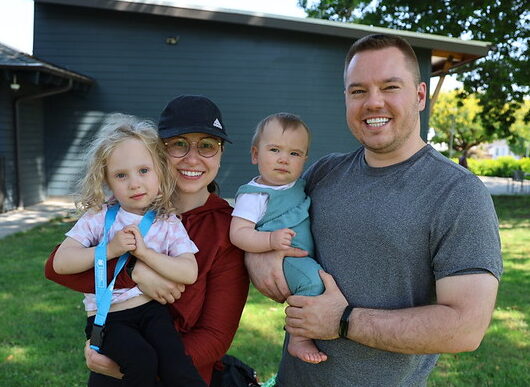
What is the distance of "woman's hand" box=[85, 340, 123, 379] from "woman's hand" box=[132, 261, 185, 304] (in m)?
0.28

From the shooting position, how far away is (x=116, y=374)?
2.08 m

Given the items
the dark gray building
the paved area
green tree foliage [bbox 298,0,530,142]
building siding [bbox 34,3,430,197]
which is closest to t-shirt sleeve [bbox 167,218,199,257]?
the paved area

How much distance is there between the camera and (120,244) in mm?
2025

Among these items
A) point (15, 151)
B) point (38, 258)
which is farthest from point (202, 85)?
point (38, 258)

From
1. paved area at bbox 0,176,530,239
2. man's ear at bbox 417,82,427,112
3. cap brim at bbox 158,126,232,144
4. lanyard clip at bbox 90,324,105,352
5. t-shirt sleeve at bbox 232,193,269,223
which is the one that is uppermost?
man's ear at bbox 417,82,427,112

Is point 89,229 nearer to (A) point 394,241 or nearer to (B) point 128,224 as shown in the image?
(B) point 128,224

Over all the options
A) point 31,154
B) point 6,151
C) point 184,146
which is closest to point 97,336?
point 184,146

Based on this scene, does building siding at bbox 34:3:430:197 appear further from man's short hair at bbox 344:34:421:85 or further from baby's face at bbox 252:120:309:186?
man's short hair at bbox 344:34:421:85

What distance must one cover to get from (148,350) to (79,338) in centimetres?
328

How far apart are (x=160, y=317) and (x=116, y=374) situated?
0.86 ft

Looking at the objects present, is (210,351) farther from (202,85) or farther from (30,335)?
(202,85)

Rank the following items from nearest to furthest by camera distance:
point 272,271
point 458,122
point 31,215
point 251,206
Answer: point 272,271 < point 251,206 < point 31,215 < point 458,122

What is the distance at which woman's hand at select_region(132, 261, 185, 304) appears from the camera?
207cm

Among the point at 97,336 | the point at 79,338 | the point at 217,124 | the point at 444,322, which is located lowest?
the point at 79,338
